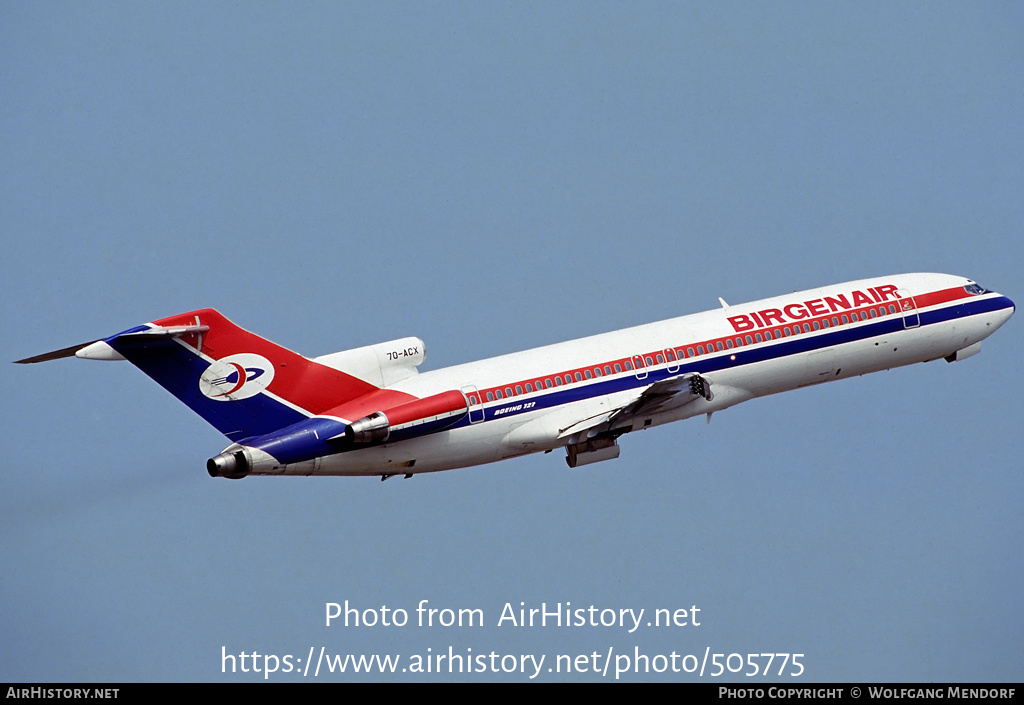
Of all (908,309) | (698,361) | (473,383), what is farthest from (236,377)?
(908,309)

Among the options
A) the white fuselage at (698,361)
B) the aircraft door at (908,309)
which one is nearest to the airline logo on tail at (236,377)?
the white fuselage at (698,361)

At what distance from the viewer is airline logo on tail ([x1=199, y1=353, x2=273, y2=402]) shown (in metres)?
59.1

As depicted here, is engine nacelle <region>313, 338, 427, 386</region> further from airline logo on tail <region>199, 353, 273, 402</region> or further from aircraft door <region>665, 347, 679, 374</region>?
aircraft door <region>665, 347, 679, 374</region>

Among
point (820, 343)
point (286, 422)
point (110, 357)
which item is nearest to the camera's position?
point (110, 357)

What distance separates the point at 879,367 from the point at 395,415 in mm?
18395

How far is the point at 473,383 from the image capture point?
199 feet

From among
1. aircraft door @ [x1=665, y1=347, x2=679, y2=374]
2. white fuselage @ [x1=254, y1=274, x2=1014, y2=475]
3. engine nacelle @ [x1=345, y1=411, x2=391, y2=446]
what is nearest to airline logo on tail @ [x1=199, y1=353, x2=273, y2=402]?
white fuselage @ [x1=254, y1=274, x2=1014, y2=475]

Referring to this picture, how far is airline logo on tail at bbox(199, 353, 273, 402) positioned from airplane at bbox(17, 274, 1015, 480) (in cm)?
4

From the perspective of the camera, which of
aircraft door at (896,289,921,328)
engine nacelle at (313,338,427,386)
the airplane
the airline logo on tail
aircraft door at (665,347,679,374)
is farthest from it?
aircraft door at (896,289,921,328)

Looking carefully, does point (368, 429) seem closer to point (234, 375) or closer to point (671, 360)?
point (234, 375)

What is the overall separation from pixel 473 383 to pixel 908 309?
16.6 m
